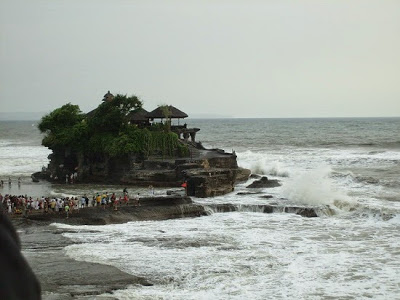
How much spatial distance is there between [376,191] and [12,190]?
82.2 feet

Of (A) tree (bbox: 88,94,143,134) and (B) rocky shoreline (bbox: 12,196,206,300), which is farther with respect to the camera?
(A) tree (bbox: 88,94,143,134)

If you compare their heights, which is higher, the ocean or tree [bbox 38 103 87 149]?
tree [bbox 38 103 87 149]

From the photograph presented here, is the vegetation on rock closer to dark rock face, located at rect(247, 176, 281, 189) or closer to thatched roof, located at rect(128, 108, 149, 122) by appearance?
thatched roof, located at rect(128, 108, 149, 122)

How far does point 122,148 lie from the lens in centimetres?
4234

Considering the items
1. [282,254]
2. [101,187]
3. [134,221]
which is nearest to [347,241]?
[282,254]

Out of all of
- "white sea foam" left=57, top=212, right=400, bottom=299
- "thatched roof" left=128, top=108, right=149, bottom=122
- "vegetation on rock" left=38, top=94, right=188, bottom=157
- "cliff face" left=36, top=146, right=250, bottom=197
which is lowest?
"white sea foam" left=57, top=212, right=400, bottom=299

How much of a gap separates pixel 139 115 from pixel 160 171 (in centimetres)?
949

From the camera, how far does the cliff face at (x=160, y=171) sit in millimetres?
34281

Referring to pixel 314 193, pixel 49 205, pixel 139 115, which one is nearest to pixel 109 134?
pixel 139 115

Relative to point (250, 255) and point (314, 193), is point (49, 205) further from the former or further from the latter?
point (314, 193)

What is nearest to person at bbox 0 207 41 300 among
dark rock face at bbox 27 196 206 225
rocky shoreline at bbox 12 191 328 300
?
rocky shoreline at bbox 12 191 328 300

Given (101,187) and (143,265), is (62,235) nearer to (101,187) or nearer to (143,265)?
(143,265)

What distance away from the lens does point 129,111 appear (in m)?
46.0

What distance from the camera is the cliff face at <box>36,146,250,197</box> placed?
34.3m
